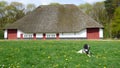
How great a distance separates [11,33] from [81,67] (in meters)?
59.4

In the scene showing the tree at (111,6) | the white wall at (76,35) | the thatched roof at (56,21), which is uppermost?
the tree at (111,6)

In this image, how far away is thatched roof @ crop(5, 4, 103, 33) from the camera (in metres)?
67.4

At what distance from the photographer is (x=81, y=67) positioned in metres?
13.3

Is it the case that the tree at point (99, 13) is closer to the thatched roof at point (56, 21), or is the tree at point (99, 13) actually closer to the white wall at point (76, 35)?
the thatched roof at point (56, 21)

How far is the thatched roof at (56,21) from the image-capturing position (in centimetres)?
6744

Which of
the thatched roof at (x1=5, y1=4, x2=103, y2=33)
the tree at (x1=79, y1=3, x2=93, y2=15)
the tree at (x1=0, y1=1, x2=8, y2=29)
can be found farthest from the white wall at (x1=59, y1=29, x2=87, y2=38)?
the tree at (x1=79, y1=3, x2=93, y2=15)

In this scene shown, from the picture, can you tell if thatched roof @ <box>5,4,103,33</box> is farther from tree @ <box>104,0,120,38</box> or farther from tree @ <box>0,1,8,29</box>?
tree @ <box>0,1,8,29</box>

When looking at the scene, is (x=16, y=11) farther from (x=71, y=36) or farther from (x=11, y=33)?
(x=71, y=36)

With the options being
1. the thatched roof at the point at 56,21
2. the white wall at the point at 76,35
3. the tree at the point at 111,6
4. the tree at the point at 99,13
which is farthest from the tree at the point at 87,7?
the white wall at the point at 76,35

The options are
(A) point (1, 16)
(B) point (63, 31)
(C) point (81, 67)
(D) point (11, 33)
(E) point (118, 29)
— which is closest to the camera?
(C) point (81, 67)

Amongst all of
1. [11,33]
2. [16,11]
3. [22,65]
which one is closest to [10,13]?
[16,11]

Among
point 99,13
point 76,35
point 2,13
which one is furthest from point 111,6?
point 2,13

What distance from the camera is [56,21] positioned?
69.6 meters

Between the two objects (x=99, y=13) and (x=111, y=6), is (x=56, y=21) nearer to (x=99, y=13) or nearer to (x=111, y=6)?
(x=111, y=6)
